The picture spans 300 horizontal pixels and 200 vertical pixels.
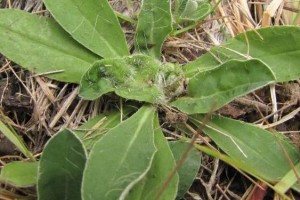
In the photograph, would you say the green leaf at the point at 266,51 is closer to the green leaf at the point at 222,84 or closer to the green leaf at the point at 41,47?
the green leaf at the point at 222,84

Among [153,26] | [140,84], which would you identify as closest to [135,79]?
[140,84]

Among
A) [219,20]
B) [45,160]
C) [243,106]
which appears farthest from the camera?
[219,20]

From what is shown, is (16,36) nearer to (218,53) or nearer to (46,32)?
(46,32)

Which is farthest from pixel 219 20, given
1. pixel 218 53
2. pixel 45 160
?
pixel 45 160

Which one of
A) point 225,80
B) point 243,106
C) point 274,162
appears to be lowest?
point 274,162

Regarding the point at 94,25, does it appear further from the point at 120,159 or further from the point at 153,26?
the point at 120,159

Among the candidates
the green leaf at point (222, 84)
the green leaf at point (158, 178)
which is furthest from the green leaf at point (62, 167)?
the green leaf at point (222, 84)
